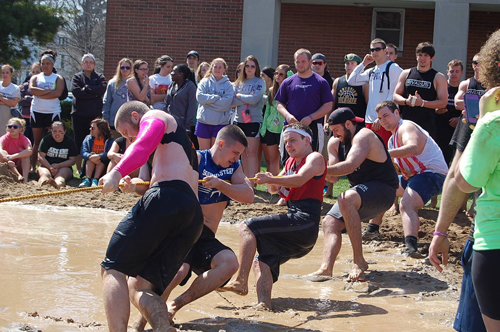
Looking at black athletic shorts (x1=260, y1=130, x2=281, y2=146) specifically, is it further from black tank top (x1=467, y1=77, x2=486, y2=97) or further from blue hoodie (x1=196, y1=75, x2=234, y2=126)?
black tank top (x1=467, y1=77, x2=486, y2=97)

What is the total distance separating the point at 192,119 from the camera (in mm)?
10633

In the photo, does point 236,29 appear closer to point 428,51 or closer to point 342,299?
point 428,51

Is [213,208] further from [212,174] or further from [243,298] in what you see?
[243,298]

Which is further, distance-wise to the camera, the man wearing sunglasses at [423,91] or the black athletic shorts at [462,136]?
the man wearing sunglasses at [423,91]

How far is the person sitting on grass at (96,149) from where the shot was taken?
429 inches

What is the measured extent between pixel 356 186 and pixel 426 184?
1.01 metres

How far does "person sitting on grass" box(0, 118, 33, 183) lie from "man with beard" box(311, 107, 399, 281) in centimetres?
636

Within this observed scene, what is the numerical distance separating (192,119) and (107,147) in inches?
62.7

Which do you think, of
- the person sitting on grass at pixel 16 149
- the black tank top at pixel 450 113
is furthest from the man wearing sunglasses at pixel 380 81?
the person sitting on grass at pixel 16 149

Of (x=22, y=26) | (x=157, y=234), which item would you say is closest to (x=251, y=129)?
(x=157, y=234)

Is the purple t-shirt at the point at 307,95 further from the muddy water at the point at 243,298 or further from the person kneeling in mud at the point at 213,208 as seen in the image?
the person kneeling in mud at the point at 213,208

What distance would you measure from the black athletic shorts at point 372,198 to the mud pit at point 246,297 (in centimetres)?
60

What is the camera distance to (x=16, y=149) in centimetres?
1123

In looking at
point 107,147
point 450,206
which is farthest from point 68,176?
point 450,206
